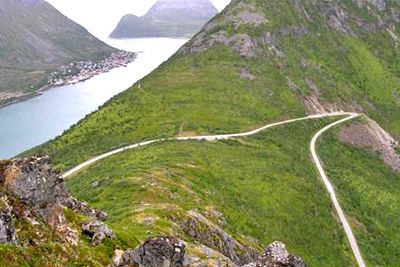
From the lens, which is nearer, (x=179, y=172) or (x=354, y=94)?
(x=179, y=172)

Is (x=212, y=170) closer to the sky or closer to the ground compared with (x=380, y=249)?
closer to the sky

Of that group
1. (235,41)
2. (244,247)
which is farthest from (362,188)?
(235,41)

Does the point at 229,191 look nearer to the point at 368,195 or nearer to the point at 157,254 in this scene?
the point at 368,195

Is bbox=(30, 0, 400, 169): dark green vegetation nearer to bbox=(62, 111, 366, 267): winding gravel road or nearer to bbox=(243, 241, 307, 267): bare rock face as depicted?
bbox=(62, 111, 366, 267): winding gravel road

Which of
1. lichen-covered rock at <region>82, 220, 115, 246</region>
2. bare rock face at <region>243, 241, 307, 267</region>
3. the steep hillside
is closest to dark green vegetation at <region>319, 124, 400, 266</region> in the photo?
the steep hillside

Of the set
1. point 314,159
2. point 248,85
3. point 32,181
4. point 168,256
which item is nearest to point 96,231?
point 32,181

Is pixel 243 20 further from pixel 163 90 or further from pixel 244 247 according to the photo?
pixel 244 247
